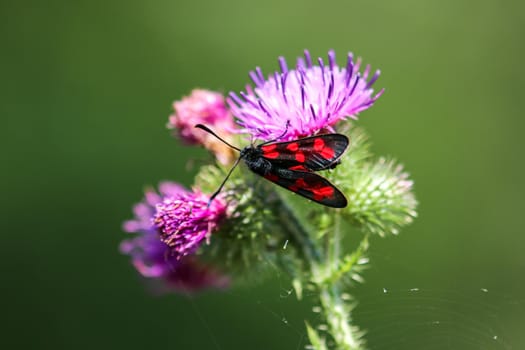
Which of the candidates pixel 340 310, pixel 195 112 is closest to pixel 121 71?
pixel 195 112

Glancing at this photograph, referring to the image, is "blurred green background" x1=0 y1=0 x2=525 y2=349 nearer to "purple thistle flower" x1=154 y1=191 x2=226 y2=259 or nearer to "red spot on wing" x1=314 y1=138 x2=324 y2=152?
"purple thistle flower" x1=154 y1=191 x2=226 y2=259

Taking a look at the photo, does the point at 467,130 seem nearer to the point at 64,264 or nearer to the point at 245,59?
the point at 245,59

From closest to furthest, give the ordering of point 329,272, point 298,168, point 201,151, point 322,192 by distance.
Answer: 1. point 322,192
2. point 298,168
3. point 329,272
4. point 201,151

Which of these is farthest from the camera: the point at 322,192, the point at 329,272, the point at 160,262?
the point at 160,262

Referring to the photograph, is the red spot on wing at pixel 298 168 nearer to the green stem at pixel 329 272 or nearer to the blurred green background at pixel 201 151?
the green stem at pixel 329 272

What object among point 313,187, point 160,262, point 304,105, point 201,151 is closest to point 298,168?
point 313,187

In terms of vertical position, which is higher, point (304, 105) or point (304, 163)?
point (304, 105)

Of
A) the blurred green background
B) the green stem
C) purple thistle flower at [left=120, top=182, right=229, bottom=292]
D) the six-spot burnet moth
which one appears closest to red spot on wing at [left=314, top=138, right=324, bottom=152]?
the six-spot burnet moth

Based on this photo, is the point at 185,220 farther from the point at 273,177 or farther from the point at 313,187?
the point at 313,187
